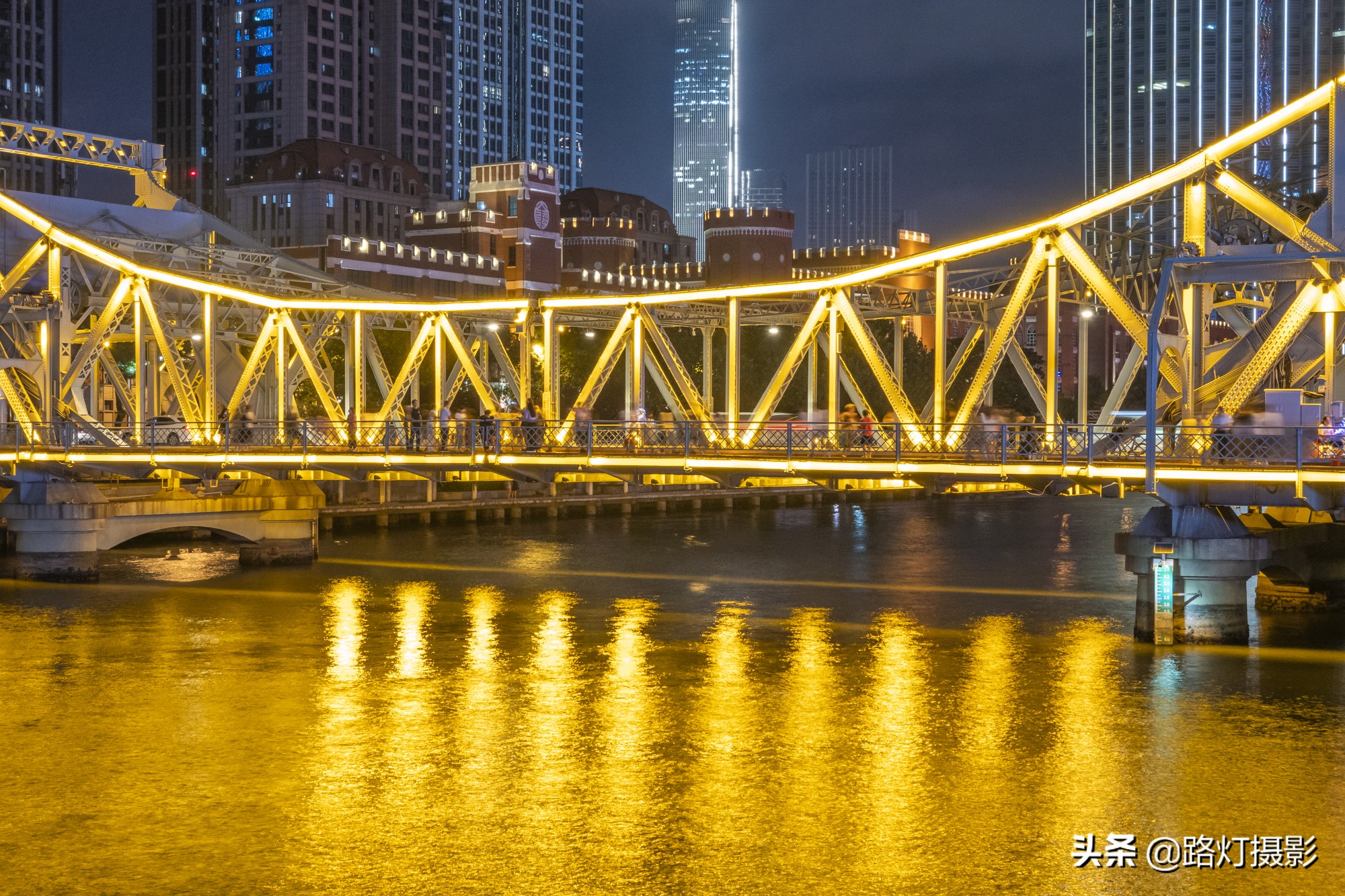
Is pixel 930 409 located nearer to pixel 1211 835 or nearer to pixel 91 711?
pixel 1211 835

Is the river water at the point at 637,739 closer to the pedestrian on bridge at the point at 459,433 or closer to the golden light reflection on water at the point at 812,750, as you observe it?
the golden light reflection on water at the point at 812,750

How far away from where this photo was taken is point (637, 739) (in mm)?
24672

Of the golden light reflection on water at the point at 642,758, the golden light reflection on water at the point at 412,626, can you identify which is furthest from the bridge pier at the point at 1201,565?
the golden light reflection on water at the point at 412,626

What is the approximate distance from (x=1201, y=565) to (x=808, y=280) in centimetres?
1001

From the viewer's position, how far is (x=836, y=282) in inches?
1321

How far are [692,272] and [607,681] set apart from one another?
10220cm

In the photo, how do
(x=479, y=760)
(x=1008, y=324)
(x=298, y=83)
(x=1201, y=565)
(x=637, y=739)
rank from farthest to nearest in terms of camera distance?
(x=298, y=83) < (x=1008, y=324) < (x=1201, y=565) < (x=637, y=739) < (x=479, y=760)

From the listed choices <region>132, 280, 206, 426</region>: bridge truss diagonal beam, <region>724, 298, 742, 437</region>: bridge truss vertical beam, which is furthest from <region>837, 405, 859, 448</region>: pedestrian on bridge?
<region>132, 280, 206, 426</region>: bridge truss diagonal beam

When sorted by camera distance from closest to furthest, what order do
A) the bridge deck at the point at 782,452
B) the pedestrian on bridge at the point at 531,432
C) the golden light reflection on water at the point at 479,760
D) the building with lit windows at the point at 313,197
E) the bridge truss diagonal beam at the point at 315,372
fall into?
the golden light reflection on water at the point at 479,760
the bridge deck at the point at 782,452
the pedestrian on bridge at the point at 531,432
the bridge truss diagonal beam at the point at 315,372
the building with lit windows at the point at 313,197

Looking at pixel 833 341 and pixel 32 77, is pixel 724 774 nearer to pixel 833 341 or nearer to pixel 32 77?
pixel 833 341

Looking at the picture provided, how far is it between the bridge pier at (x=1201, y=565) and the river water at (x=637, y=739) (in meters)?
0.60

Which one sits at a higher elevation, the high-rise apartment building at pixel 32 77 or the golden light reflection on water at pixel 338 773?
the high-rise apartment building at pixel 32 77

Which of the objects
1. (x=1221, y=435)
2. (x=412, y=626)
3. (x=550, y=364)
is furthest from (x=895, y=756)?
(x=550, y=364)

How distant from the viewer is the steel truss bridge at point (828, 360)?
29141 millimetres
